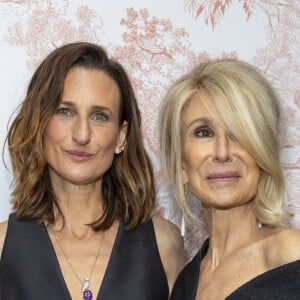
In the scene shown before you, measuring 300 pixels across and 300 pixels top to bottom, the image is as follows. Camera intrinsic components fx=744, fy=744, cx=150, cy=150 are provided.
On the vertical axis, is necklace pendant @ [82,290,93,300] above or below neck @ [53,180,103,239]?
below

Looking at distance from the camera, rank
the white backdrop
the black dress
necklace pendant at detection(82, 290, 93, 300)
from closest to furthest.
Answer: the black dress → necklace pendant at detection(82, 290, 93, 300) → the white backdrop

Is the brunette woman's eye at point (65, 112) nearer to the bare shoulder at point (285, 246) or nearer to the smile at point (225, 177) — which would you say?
the smile at point (225, 177)

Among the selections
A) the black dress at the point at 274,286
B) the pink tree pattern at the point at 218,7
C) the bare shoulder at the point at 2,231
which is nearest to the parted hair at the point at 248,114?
the black dress at the point at 274,286

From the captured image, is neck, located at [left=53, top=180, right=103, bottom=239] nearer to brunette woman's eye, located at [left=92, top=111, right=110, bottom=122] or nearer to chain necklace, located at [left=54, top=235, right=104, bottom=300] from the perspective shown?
chain necklace, located at [left=54, top=235, right=104, bottom=300]

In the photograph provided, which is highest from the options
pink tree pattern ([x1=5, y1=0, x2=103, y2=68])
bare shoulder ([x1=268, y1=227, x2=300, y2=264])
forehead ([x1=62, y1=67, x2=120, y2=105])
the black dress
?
pink tree pattern ([x1=5, y1=0, x2=103, y2=68])

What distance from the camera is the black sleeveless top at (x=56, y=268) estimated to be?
A: 2.19 meters

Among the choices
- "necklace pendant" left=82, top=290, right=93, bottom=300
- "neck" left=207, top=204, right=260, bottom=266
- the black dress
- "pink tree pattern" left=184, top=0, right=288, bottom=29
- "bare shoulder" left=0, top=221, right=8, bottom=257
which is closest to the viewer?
the black dress

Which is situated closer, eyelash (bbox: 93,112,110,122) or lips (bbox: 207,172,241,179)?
lips (bbox: 207,172,241,179)

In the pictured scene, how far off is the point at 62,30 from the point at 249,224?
3.33ft

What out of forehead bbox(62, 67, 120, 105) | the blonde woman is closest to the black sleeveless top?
the blonde woman

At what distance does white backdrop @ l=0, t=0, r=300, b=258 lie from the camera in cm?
254

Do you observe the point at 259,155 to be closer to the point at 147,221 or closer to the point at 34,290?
the point at 147,221

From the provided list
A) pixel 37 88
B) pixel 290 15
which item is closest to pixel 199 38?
pixel 290 15

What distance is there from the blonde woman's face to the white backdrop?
668 mm
